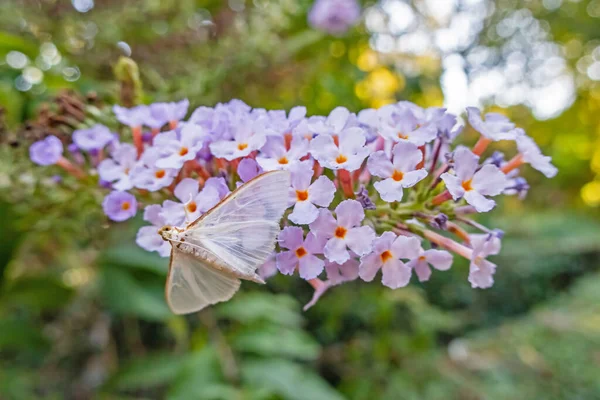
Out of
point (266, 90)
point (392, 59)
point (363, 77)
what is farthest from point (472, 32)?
point (266, 90)

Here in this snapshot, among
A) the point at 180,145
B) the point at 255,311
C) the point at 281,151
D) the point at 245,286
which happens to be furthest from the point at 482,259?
the point at 245,286

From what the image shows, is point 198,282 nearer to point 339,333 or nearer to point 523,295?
point 339,333

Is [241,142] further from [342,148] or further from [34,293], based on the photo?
[34,293]

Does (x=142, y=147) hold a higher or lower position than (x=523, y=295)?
higher

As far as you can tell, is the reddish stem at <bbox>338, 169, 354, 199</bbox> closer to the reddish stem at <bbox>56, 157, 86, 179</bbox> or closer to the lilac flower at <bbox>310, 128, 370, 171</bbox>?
the lilac flower at <bbox>310, 128, 370, 171</bbox>

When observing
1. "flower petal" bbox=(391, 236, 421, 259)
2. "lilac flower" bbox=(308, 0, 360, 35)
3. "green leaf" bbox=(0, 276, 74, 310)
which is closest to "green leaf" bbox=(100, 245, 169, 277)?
"green leaf" bbox=(0, 276, 74, 310)
